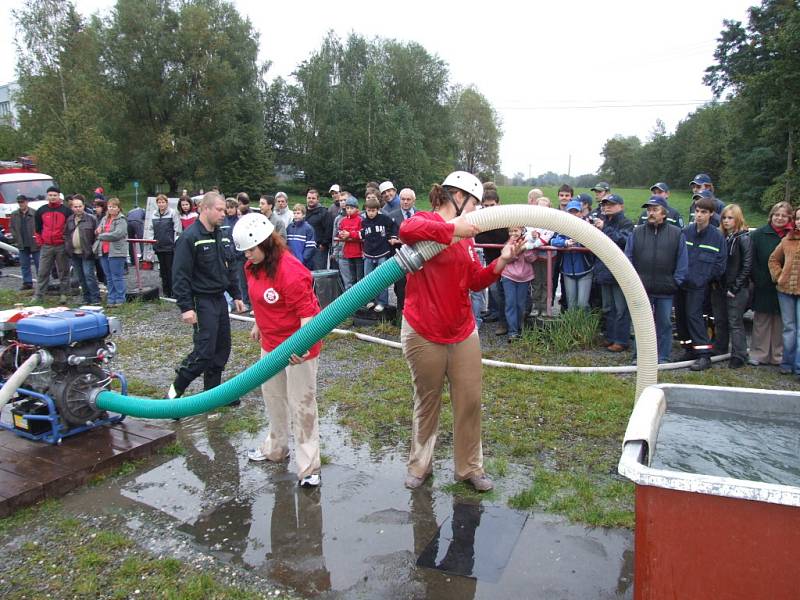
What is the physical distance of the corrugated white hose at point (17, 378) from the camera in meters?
4.63

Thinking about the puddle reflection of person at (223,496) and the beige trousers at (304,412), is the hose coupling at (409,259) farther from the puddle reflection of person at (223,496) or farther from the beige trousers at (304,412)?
the puddle reflection of person at (223,496)

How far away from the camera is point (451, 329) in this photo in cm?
416

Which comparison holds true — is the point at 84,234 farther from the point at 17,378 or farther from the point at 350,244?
the point at 17,378

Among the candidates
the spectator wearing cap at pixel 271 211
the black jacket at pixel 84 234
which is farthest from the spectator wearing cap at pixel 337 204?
the black jacket at pixel 84 234

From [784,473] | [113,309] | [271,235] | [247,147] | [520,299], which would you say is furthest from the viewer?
[247,147]

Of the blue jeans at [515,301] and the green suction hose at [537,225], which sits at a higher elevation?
the green suction hose at [537,225]

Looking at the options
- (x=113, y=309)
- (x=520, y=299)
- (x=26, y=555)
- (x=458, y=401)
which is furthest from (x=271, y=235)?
(x=113, y=309)

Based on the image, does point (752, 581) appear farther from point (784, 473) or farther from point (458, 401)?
point (458, 401)

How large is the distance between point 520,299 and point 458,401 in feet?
14.5

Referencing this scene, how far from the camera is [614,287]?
7875mm

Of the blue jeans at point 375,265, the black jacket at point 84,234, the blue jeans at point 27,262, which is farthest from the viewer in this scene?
the blue jeans at point 27,262

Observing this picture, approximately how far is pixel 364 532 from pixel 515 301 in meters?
5.03

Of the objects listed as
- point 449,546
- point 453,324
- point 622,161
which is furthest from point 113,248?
point 622,161

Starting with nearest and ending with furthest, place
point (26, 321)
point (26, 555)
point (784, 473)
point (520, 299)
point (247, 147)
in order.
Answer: point (784, 473)
point (26, 555)
point (26, 321)
point (520, 299)
point (247, 147)
